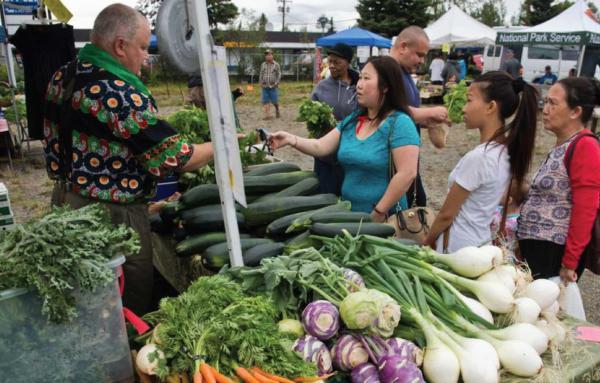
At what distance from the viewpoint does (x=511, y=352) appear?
1628mm

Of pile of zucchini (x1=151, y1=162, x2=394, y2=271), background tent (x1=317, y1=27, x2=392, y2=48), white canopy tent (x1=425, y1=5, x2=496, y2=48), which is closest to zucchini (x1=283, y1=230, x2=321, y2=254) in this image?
pile of zucchini (x1=151, y1=162, x2=394, y2=271)

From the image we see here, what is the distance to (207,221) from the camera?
2785 mm

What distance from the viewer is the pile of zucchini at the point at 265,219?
241 centimetres

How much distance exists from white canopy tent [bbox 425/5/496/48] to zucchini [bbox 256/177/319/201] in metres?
19.5

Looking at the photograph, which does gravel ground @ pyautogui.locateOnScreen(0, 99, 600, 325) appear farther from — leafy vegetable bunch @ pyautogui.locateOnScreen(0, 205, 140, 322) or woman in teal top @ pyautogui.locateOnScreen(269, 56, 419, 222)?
leafy vegetable bunch @ pyautogui.locateOnScreen(0, 205, 140, 322)

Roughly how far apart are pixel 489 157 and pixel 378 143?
2.26 ft

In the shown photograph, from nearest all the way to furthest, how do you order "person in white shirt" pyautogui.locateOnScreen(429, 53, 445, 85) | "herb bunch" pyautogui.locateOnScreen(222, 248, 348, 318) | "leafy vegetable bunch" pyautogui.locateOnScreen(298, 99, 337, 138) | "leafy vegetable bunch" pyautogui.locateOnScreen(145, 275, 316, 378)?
"leafy vegetable bunch" pyautogui.locateOnScreen(145, 275, 316, 378) → "herb bunch" pyautogui.locateOnScreen(222, 248, 348, 318) → "leafy vegetable bunch" pyautogui.locateOnScreen(298, 99, 337, 138) → "person in white shirt" pyautogui.locateOnScreen(429, 53, 445, 85)

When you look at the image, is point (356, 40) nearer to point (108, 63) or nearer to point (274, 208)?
point (274, 208)

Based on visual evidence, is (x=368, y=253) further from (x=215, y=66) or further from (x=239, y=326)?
(x=215, y=66)

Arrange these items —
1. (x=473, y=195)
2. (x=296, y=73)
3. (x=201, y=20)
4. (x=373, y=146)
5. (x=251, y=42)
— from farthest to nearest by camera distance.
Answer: (x=296, y=73) → (x=251, y=42) → (x=373, y=146) → (x=473, y=195) → (x=201, y=20)

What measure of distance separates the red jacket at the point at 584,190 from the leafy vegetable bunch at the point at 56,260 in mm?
2536

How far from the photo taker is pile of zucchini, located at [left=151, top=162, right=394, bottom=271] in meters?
2.41

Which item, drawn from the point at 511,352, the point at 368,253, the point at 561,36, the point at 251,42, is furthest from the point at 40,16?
the point at 251,42

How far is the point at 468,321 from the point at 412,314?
0.82ft
